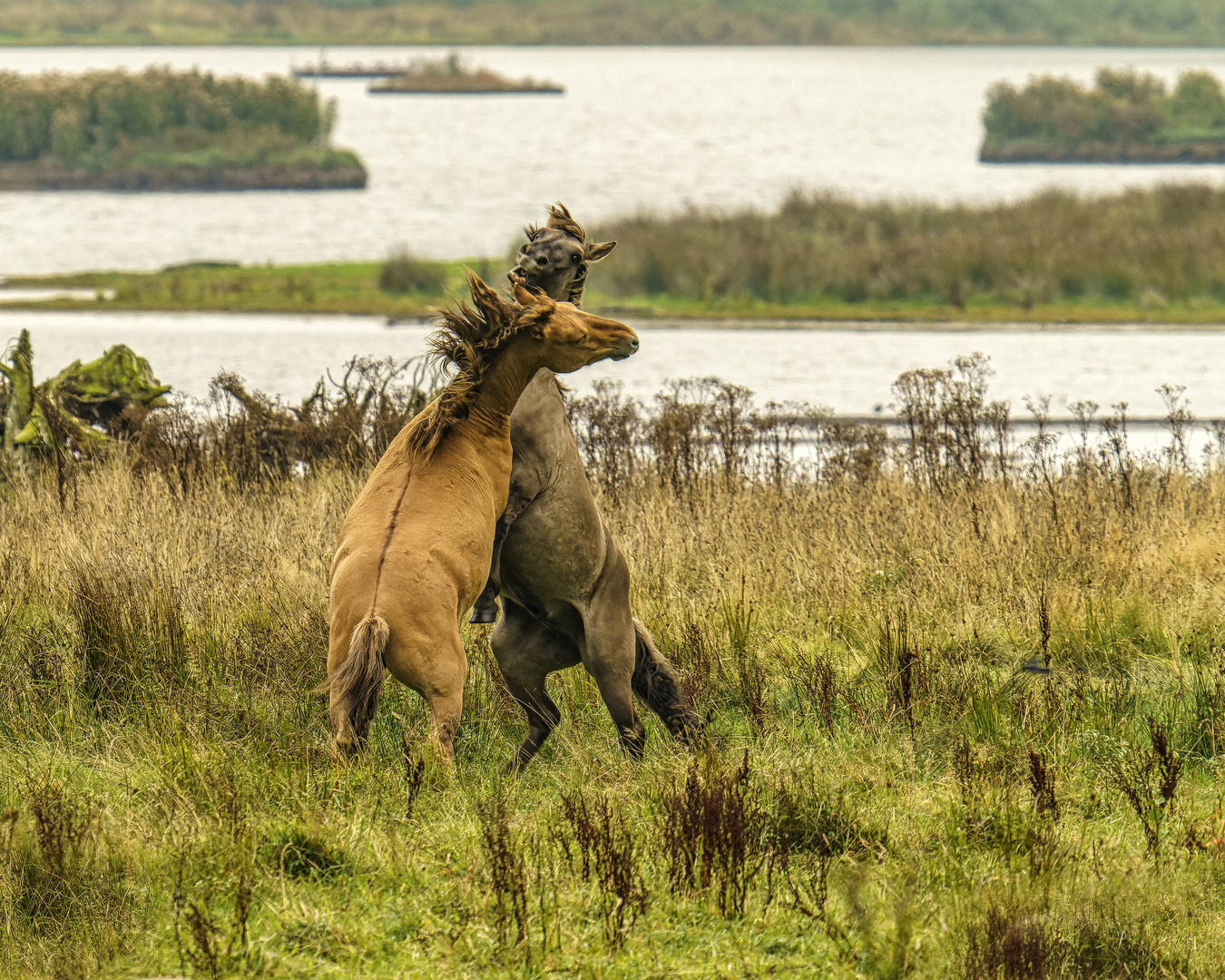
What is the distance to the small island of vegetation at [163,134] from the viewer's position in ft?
193

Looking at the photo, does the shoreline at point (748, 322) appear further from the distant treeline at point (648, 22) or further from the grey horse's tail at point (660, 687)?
the distant treeline at point (648, 22)

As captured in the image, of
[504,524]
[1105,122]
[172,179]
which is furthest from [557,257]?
[1105,122]

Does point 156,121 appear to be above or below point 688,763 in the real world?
above

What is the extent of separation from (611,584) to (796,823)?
44.4 inches

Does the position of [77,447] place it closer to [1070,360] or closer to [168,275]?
[1070,360]

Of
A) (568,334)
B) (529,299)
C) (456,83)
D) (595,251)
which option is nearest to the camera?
(568,334)

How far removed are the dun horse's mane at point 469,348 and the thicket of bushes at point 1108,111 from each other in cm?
6419

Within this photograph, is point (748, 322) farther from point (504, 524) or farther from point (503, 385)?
point (503, 385)

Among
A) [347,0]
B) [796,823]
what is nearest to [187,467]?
[796,823]

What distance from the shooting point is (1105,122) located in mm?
64000

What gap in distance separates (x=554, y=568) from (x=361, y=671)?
107 centimetres

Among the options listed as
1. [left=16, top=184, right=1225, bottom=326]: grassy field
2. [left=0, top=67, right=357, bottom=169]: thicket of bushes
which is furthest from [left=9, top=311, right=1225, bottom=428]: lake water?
[left=0, top=67, right=357, bottom=169]: thicket of bushes

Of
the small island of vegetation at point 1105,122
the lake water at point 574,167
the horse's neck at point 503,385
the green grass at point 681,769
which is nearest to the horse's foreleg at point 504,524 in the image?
the horse's neck at point 503,385

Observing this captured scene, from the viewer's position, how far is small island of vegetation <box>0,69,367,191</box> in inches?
2315
